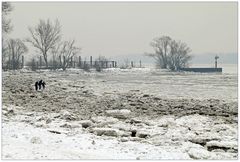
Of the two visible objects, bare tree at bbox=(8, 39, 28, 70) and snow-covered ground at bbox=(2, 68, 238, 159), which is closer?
snow-covered ground at bbox=(2, 68, 238, 159)

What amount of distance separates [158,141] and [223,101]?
7.92m

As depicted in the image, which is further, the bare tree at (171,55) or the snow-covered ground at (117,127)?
the bare tree at (171,55)

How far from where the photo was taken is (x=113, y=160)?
7383mm

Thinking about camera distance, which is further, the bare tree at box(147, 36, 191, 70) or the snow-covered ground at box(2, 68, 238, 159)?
the bare tree at box(147, 36, 191, 70)

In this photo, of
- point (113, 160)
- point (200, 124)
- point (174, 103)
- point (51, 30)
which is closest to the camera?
point (113, 160)

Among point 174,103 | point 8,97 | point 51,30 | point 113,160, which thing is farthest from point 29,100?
point 51,30

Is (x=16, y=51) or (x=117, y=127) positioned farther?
(x=16, y=51)

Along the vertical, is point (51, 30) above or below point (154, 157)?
above

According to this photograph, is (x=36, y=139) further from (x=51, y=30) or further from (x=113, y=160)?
(x=51, y=30)

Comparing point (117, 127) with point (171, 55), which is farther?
point (171, 55)

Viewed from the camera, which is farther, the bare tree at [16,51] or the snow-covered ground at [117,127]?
the bare tree at [16,51]

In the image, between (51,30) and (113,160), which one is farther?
(51,30)

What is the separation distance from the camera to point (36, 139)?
28.5 feet

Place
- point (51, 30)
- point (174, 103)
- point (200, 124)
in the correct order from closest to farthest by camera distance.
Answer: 1. point (200, 124)
2. point (174, 103)
3. point (51, 30)
